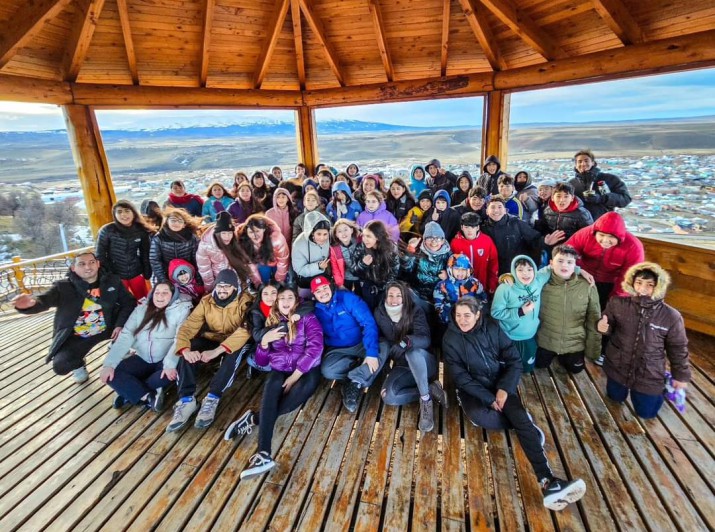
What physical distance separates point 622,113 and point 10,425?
9644 mm

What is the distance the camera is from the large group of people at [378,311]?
3168 millimetres

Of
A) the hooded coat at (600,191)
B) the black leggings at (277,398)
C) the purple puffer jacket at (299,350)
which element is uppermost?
the hooded coat at (600,191)

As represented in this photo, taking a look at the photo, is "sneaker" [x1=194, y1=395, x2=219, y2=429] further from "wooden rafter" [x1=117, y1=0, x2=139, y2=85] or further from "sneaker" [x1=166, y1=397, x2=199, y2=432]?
"wooden rafter" [x1=117, y1=0, x2=139, y2=85]

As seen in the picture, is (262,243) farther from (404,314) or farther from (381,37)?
(381,37)

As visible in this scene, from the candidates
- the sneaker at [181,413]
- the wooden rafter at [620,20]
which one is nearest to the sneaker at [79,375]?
the sneaker at [181,413]

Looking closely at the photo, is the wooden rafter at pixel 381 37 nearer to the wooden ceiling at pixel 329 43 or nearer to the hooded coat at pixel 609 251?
the wooden ceiling at pixel 329 43

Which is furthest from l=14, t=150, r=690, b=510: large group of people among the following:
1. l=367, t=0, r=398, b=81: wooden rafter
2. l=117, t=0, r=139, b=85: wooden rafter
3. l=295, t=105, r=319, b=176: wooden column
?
l=295, t=105, r=319, b=176: wooden column

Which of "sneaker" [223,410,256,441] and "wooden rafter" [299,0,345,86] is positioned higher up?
"wooden rafter" [299,0,345,86]

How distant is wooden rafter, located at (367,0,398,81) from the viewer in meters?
6.27

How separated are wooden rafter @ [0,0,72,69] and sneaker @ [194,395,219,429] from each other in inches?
234

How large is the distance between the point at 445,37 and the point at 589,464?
7.13 m

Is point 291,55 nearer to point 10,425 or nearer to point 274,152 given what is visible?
point 274,152

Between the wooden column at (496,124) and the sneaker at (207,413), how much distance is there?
7.08 m

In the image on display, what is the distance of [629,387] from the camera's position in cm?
328
